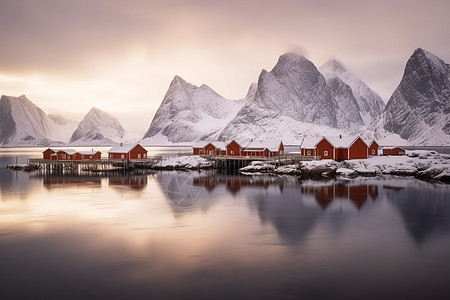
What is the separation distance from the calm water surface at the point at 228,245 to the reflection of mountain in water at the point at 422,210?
0.33ft

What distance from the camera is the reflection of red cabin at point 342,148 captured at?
65375 millimetres

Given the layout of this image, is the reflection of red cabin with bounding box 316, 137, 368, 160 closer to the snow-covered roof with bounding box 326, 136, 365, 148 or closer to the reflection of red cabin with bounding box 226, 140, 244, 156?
the snow-covered roof with bounding box 326, 136, 365, 148

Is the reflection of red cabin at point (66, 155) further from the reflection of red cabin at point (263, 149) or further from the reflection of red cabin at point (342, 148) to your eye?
the reflection of red cabin at point (342, 148)

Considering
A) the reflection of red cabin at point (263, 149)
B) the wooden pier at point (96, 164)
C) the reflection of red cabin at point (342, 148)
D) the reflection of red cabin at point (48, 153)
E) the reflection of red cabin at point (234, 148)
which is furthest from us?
the reflection of red cabin at point (234, 148)

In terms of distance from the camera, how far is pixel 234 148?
261 ft

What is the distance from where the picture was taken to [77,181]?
2176 inches

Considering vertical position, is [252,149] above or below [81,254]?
above

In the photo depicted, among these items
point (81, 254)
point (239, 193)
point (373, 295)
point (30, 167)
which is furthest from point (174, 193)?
point (30, 167)

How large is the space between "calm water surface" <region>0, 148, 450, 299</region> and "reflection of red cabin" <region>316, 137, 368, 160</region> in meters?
24.9

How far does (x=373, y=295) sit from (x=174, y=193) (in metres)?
31.1

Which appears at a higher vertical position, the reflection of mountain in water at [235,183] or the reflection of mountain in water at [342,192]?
the reflection of mountain in water at [235,183]

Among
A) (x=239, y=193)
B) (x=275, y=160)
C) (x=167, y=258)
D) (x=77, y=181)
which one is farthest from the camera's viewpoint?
(x=275, y=160)

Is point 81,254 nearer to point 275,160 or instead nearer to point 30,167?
point 275,160

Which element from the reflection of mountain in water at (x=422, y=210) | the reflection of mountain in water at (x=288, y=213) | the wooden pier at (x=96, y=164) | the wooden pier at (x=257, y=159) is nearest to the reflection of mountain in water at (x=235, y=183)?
the reflection of mountain in water at (x=288, y=213)
